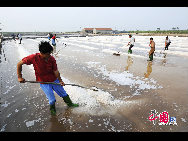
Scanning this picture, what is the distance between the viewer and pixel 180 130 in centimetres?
305

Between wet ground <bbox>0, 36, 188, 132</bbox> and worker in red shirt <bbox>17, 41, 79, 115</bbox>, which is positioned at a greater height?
worker in red shirt <bbox>17, 41, 79, 115</bbox>

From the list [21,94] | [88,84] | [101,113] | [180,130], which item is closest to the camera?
[180,130]

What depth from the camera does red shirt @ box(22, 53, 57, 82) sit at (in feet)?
9.51

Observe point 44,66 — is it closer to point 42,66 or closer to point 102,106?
point 42,66

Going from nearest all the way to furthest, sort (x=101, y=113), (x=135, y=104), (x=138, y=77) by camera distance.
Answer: (x=101, y=113) → (x=135, y=104) → (x=138, y=77)

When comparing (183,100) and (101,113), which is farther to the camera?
(183,100)

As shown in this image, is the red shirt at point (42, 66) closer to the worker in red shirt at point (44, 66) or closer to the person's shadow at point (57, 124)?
the worker in red shirt at point (44, 66)

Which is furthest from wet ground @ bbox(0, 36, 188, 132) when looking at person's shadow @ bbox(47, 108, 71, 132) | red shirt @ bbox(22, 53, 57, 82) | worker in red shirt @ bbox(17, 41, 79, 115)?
red shirt @ bbox(22, 53, 57, 82)

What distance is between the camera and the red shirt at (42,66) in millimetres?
2898

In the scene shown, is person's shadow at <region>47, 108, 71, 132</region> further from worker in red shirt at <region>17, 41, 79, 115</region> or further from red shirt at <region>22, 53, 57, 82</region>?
red shirt at <region>22, 53, 57, 82</region>

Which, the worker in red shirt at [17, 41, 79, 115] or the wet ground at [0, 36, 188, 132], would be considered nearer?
the worker in red shirt at [17, 41, 79, 115]
